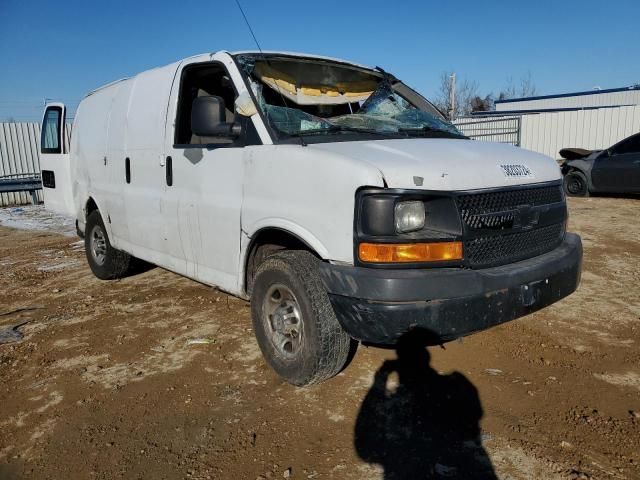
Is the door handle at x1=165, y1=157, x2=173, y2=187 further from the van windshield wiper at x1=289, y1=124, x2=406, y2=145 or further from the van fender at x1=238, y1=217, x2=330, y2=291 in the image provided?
the van windshield wiper at x1=289, y1=124, x2=406, y2=145

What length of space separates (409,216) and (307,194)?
0.61 m

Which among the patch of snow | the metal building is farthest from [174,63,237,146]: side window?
the metal building

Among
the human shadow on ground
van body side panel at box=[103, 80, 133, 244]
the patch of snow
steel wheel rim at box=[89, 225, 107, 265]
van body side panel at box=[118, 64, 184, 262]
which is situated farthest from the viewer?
the patch of snow

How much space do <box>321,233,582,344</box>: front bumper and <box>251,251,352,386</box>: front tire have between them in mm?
182

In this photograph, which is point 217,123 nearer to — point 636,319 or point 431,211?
point 431,211

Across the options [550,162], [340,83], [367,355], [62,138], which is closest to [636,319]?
[550,162]

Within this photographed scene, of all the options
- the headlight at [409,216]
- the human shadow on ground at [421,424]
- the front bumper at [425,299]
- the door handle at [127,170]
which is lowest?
the human shadow on ground at [421,424]

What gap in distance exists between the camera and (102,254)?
5.94 meters

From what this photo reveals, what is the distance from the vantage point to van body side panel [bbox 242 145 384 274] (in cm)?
271

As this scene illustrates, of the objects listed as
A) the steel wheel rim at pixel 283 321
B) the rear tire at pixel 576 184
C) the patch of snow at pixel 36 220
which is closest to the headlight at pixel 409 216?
the steel wheel rim at pixel 283 321

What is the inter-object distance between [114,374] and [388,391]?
1947 millimetres

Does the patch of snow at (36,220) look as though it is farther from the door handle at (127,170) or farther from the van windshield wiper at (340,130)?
the van windshield wiper at (340,130)

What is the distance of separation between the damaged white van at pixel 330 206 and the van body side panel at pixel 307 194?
0.03ft

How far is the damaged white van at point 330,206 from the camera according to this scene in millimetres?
2643
